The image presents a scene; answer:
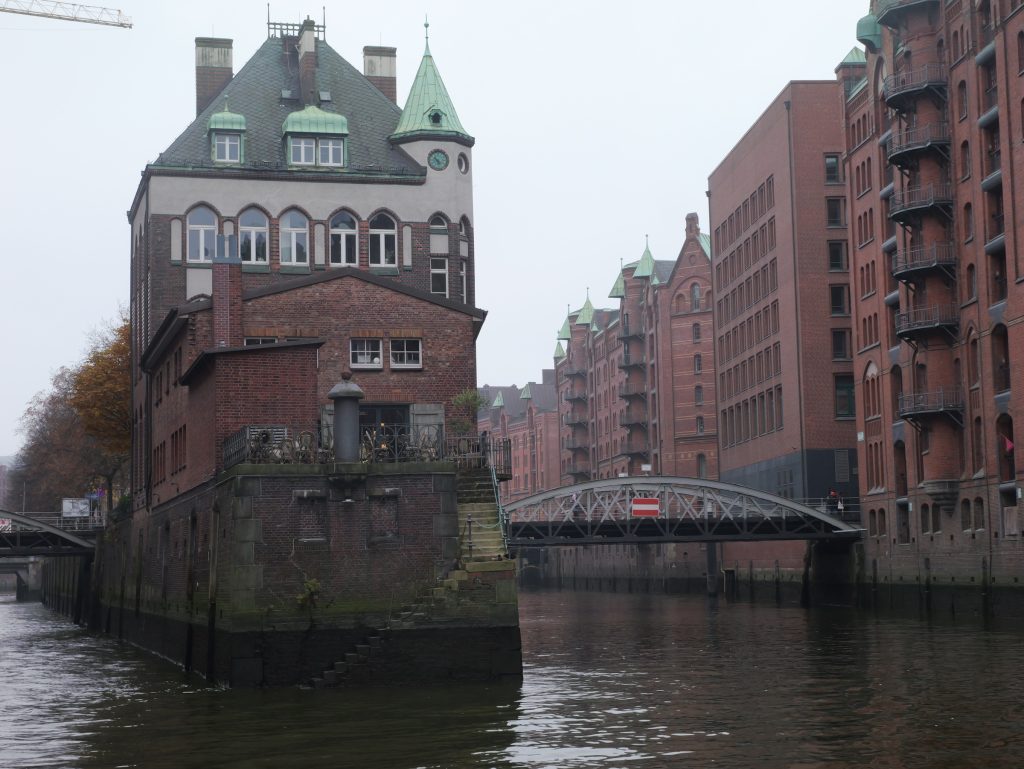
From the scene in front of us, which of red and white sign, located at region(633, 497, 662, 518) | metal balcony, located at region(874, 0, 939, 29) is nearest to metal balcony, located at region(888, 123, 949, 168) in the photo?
metal balcony, located at region(874, 0, 939, 29)

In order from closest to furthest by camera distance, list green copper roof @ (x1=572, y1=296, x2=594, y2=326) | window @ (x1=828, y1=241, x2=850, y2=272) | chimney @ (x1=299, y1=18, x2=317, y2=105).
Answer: chimney @ (x1=299, y1=18, x2=317, y2=105), window @ (x1=828, y1=241, x2=850, y2=272), green copper roof @ (x1=572, y1=296, x2=594, y2=326)

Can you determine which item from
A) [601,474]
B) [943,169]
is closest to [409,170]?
[943,169]

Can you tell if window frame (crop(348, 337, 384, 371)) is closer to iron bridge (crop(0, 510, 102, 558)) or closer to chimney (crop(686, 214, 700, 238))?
iron bridge (crop(0, 510, 102, 558))

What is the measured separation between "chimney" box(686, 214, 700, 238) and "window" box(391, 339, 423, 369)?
79940 mm

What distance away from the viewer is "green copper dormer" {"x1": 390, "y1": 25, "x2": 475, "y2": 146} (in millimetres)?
60569

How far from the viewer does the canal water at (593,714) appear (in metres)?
22.8

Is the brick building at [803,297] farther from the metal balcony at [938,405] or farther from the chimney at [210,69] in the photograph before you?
the chimney at [210,69]

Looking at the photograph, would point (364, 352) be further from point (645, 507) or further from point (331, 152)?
point (645, 507)

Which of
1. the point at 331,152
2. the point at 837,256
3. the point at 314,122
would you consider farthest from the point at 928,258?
the point at 314,122

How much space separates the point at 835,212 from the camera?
3482 inches

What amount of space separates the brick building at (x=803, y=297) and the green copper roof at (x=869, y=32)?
25.0 ft

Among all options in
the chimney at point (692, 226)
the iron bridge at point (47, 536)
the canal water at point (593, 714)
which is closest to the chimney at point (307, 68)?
the iron bridge at point (47, 536)

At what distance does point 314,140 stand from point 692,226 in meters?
67.8

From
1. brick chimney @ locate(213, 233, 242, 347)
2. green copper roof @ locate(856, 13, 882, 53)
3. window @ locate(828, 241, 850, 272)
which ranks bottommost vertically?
brick chimney @ locate(213, 233, 242, 347)
